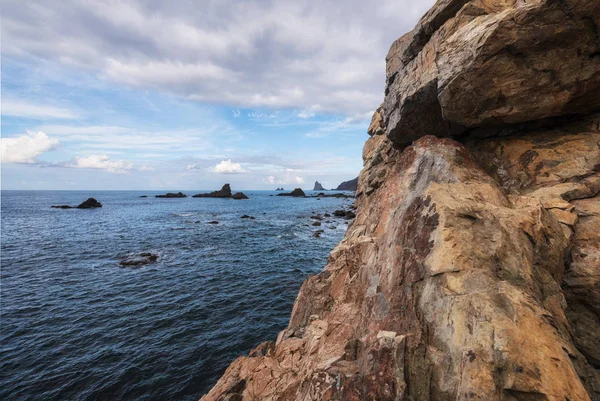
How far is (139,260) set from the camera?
41.0 m

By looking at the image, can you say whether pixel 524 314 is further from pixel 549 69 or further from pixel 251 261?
pixel 251 261

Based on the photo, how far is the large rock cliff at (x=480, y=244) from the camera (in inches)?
292

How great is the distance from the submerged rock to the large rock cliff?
104 feet

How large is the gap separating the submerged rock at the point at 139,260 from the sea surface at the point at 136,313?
105 centimetres

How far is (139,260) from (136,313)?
56.0 feet

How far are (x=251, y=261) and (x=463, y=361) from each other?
1482 inches

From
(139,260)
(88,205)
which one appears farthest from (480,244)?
(88,205)

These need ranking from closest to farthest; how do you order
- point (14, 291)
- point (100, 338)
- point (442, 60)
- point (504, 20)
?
point (504, 20) < point (442, 60) < point (100, 338) < point (14, 291)

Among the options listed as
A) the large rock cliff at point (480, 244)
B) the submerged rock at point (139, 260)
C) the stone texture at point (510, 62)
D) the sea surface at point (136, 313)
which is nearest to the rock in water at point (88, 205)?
the sea surface at point (136, 313)

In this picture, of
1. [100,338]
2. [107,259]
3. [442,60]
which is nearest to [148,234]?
[107,259]

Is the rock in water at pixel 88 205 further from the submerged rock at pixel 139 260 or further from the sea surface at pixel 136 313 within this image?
the submerged rock at pixel 139 260

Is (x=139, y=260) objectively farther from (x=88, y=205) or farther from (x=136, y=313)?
(x=88, y=205)

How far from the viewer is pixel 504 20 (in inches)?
428

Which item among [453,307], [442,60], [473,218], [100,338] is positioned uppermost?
[442,60]
